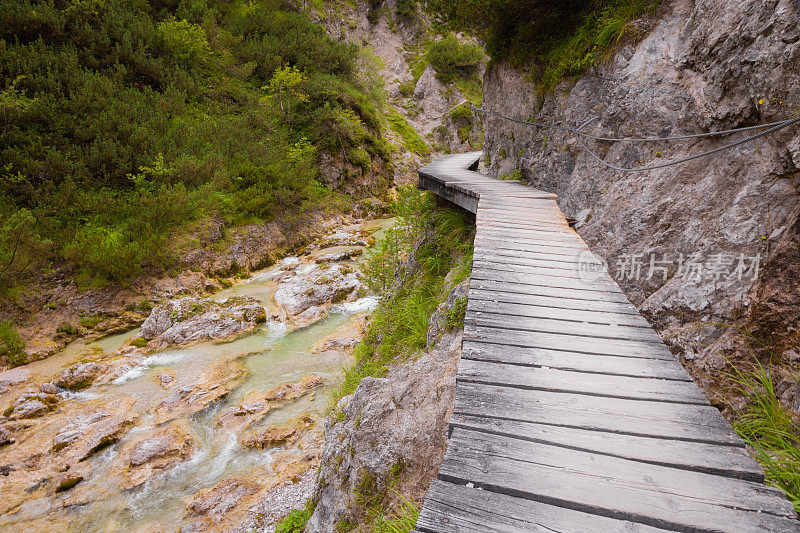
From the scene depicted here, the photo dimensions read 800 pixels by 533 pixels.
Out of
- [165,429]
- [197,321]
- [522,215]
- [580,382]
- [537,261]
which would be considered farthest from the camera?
[197,321]

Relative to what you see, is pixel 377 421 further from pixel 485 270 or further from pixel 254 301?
pixel 254 301

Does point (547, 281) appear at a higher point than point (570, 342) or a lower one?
higher

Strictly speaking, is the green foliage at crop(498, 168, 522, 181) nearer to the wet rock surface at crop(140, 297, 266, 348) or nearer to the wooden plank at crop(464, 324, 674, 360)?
the wooden plank at crop(464, 324, 674, 360)

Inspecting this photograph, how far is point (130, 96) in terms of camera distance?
13367 millimetres

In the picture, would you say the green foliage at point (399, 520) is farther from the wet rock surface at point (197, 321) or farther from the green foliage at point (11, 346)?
the green foliage at point (11, 346)

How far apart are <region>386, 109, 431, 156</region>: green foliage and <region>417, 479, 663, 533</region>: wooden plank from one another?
1043 inches

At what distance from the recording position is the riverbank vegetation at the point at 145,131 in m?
10.1

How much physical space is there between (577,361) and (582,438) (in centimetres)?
74

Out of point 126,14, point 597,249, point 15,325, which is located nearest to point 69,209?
point 15,325

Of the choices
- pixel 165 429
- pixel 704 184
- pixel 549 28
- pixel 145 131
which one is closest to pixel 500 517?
pixel 704 184

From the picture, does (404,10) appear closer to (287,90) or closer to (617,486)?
(287,90)

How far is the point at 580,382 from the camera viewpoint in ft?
7.66

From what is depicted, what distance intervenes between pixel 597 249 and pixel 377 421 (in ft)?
12.6

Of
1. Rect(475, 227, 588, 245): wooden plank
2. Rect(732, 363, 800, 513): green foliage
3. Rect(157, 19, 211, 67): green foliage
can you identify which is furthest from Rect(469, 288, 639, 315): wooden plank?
Rect(157, 19, 211, 67): green foliage
